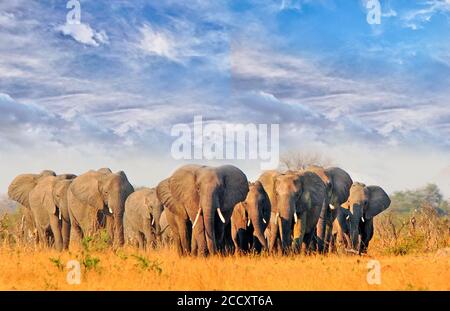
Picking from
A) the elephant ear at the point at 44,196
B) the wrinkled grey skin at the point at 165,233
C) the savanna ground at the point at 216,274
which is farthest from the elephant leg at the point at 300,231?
the elephant ear at the point at 44,196

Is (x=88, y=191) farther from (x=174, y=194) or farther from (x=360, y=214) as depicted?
(x=360, y=214)

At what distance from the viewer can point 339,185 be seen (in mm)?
30844

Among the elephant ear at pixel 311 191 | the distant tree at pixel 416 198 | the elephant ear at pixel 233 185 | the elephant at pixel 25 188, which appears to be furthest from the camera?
the distant tree at pixel 416 198

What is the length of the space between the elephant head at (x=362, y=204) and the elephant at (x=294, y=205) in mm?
3451

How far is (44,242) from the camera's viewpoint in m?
33.7

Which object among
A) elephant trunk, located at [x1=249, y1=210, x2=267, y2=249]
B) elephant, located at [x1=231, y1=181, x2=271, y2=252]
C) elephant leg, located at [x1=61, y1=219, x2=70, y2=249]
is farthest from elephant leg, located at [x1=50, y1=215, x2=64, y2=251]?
elephant trunk, located at [x1=249, y1=210, x2=267, y2=249]

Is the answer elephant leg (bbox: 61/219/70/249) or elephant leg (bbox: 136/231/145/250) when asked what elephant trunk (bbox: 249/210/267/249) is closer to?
elephant leg (bbox: 136/231/145/250)

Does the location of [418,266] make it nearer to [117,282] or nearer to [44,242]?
[117,282]

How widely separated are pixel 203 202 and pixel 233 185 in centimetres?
127

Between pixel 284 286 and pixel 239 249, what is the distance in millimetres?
9143

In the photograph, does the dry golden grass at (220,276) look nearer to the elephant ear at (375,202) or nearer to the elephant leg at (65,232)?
the elephant leg at (65,232)

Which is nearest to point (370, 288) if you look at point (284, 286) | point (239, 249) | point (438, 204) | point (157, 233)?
point (284, 286)

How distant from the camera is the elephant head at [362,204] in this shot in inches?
1257

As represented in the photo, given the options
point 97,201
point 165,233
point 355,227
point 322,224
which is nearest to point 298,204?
point 322,224
